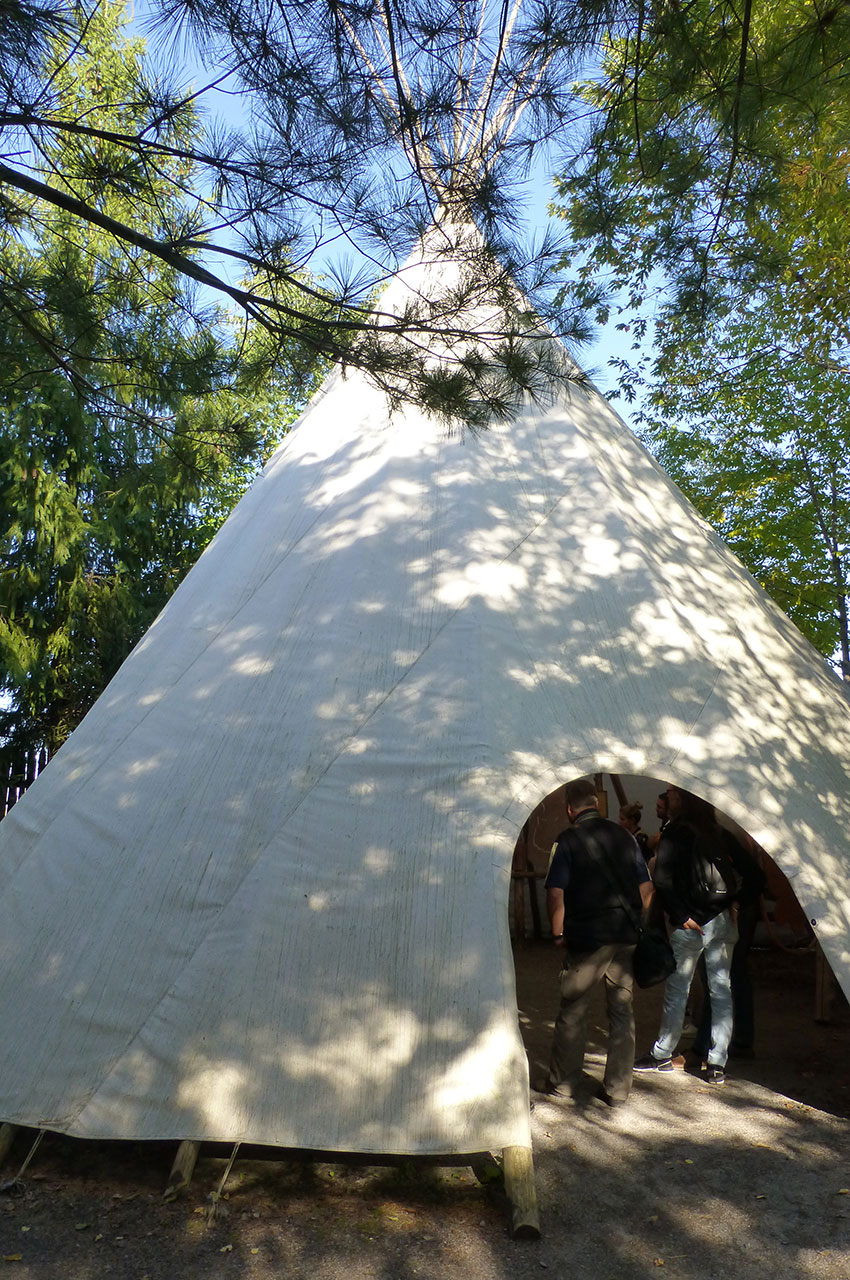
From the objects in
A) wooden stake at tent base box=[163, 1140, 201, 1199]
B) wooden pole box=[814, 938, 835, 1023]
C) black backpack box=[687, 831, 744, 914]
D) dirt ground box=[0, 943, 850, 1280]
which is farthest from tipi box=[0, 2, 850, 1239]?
wooden pole box=[814, 938, 835, 1023]

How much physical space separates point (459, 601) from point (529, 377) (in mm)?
1235

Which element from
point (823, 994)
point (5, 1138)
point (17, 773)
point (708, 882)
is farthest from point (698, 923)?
point (17, 773)

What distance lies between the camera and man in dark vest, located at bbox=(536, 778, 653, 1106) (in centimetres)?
496

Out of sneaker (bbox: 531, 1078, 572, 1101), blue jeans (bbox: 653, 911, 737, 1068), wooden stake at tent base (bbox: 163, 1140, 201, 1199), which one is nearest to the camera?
wooden stake at tent base (bbox: 163, 1140, 201, 1199)

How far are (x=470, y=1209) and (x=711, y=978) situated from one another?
7.35ft

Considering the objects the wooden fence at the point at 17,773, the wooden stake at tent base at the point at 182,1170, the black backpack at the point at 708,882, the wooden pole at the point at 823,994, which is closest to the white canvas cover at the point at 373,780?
the wooden stake at tent base at the point at 182,1170

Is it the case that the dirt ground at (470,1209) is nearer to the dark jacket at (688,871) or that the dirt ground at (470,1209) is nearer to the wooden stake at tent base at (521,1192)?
the wooden stake at tent base at (521,1192)

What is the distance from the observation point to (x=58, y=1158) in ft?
14.2

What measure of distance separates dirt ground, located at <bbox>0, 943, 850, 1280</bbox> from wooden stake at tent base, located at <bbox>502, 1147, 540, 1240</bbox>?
0.19 ft

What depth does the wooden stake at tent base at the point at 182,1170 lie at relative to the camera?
3.95m

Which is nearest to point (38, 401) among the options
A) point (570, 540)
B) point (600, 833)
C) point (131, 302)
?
point (131, 302)

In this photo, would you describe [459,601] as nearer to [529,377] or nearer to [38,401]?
[529,377]

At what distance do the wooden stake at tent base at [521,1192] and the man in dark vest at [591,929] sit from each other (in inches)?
48.3

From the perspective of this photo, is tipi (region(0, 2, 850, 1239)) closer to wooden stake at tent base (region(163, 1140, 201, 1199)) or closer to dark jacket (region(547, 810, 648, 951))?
wooden stake at tent base (region(163, 1140, 201, 1199))
